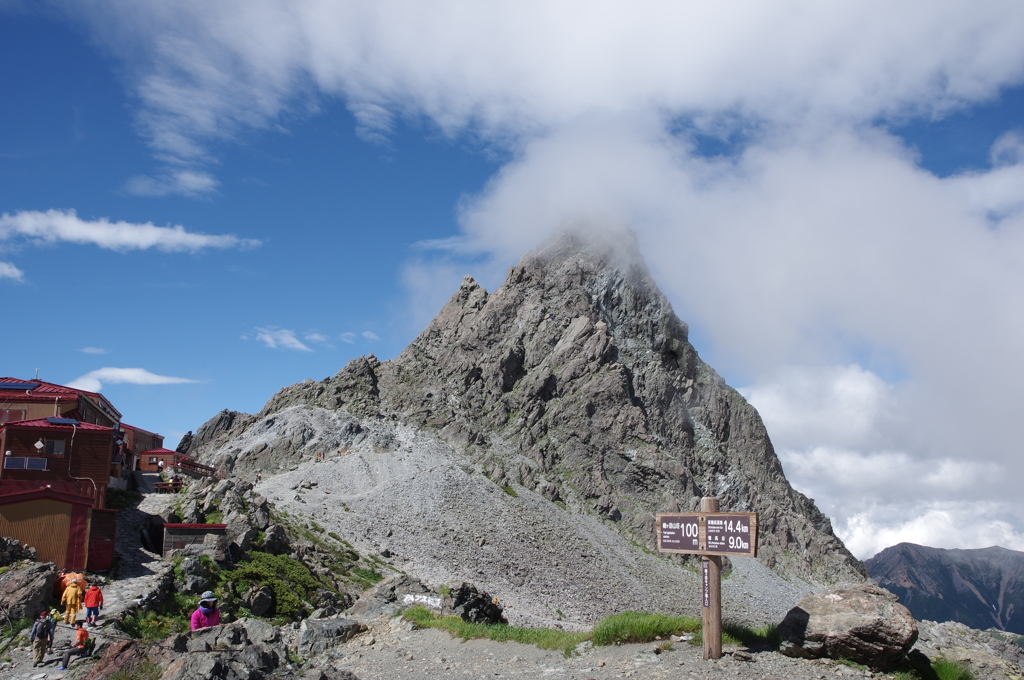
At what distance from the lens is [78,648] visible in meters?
18.8

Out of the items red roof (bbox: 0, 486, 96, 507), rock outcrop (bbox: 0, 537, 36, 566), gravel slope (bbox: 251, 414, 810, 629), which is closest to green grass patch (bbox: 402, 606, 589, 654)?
red roof (bbox: 0, 486, 96, 507)

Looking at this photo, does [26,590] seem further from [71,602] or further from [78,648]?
[78,648]

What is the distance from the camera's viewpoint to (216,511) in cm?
4041

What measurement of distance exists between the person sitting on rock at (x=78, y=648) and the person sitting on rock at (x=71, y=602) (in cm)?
183

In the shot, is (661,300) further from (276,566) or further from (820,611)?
(820,611)

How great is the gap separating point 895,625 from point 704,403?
9940 centimetres

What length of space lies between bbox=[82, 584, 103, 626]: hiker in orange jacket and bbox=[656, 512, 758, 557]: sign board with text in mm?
17581

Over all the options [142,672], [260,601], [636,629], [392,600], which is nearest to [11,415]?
[260,601]

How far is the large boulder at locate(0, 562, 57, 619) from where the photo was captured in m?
21.1

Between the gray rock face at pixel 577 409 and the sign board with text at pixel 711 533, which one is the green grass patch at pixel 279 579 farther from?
the gray rock face at pixel 577 409

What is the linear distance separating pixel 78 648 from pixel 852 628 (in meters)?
20.4

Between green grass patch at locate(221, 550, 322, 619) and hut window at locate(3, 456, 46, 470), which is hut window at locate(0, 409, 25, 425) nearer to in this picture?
hut window at locate(3, 456, 46, 470)

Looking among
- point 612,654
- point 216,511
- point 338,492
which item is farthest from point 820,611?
point 338,492

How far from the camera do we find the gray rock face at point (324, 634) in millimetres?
23594
